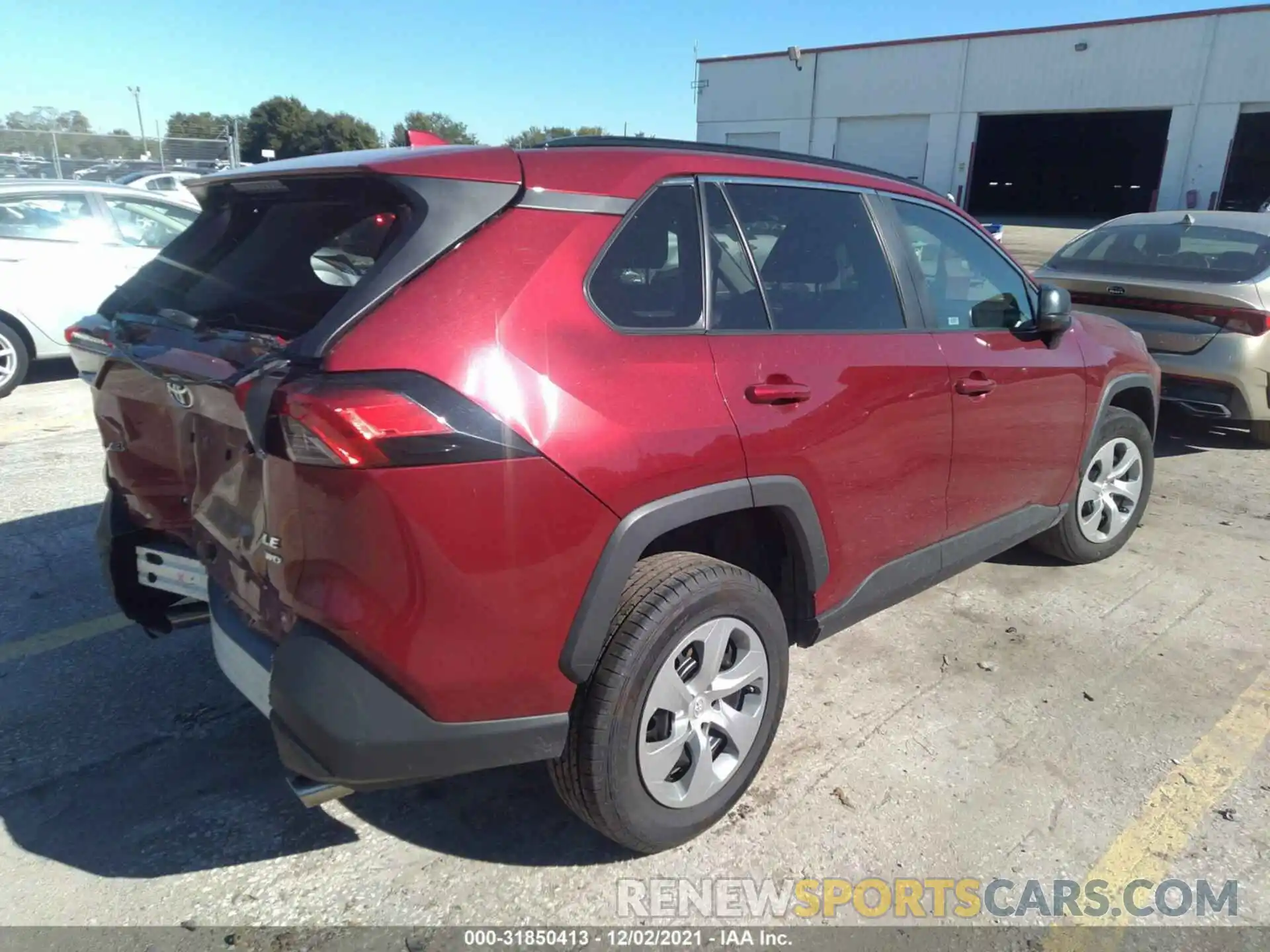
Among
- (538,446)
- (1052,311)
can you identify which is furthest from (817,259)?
(538,446)

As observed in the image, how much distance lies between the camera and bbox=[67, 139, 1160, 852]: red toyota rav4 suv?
75.3 inches

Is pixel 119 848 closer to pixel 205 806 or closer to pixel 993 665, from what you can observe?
pixel 205 806

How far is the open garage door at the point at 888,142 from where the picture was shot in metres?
37.1

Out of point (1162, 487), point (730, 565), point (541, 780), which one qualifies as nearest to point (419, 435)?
point (730, 565)

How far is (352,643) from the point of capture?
6.38 feet

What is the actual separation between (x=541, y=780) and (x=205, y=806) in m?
0.98

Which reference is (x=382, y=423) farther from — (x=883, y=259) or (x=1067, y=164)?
(x=1067, y=164)

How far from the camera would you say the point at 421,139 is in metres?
2.67

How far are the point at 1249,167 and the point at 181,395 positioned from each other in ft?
139

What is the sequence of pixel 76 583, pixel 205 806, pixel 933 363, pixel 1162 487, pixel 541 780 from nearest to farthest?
pixel 205 806, pixel 541 780, pixel 933 363, pixel 76 583, pixel 1162 487

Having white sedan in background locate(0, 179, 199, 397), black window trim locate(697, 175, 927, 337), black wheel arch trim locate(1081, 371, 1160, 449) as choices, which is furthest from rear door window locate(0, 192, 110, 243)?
black wheel arch trim locate(1081, 371, 1160, 449)

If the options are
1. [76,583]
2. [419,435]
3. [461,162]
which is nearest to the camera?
[419,435]

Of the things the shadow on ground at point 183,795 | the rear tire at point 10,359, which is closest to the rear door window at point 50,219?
the rear tire at point 10,359

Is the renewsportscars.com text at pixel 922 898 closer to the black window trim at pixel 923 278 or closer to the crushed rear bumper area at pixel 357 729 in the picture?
the crushed rear bumper area at pixel 357 729
